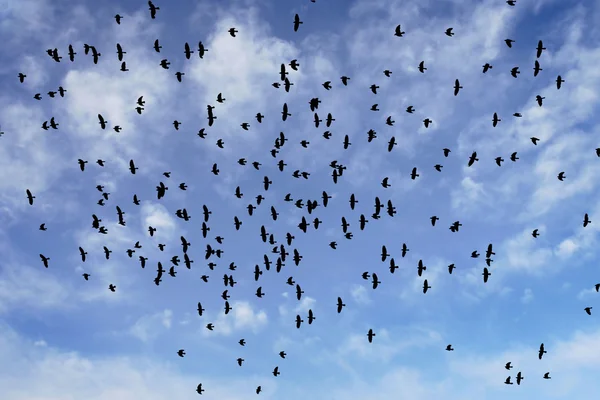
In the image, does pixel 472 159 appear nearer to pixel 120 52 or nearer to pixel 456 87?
pixel 456 87

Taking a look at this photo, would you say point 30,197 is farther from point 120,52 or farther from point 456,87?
point 456,87

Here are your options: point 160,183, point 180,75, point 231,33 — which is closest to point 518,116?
point 231,33

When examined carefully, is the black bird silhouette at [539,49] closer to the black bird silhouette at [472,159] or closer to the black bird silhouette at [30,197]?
the black bird silhouette at [472,159]

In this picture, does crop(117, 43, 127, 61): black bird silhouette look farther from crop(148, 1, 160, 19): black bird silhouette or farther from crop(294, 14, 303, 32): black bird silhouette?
crop(294, 14, 303, 32): black bird silhouette

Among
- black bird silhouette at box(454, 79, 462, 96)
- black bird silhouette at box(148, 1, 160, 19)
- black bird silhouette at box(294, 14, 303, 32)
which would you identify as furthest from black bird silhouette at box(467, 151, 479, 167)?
black bird silhouette at box(148, 1, 160, 19)

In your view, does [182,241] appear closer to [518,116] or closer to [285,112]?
[285,112]

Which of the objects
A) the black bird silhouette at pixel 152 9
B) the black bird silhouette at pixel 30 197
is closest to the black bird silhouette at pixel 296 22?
the black bird silhouette at pixel 152 9

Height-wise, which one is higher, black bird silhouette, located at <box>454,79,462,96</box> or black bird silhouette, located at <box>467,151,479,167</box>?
black bird silhouette, located at <box>454,79,462,96</box>

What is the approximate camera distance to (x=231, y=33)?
65.3m

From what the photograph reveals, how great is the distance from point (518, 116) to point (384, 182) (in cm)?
1674

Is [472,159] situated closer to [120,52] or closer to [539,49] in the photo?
[539,49]

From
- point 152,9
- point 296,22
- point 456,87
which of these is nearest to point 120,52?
point 152,9

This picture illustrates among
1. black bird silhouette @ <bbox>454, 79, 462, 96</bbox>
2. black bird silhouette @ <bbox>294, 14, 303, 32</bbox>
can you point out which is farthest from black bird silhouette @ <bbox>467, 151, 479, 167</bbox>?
black bird silhouette @ <bbox>294, 14, 303, 32</bbox>

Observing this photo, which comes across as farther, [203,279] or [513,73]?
[203,279]
